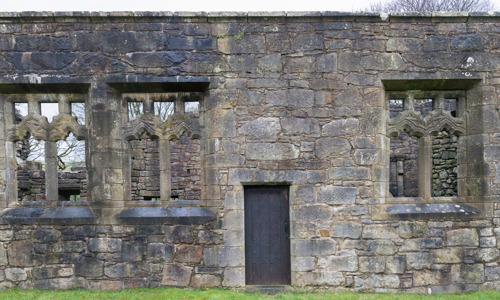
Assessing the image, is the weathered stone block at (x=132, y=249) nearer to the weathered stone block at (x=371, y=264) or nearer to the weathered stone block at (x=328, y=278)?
the weathered stone block at (x=328, y=278)

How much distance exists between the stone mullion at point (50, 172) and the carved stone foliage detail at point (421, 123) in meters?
5.18

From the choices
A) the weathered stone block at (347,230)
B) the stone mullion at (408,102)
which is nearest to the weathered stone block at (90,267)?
the weathered stone block at (347,230)

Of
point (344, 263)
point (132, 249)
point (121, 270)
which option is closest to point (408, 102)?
point (344, 263)

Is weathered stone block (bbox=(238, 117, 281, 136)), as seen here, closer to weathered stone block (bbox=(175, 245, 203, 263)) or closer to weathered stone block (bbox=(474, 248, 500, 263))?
weathered stone block (bbox=(175, 245, 203, 263))

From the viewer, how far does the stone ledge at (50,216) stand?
18.8 feet

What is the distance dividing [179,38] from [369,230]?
13.2ft

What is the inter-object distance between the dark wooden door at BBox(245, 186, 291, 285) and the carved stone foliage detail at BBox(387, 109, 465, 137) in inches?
76.7

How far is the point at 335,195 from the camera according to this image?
18.7 feet

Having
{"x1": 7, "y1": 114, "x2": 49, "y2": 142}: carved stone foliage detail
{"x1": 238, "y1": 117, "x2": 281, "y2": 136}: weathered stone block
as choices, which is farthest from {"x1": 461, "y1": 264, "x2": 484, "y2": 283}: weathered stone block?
{"x1": 7, "y1": 114, "x2": 49, "y2": 142}: carved stone foliage detail

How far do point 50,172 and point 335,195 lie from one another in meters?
4.35

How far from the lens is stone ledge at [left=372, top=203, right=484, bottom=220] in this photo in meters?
5.72

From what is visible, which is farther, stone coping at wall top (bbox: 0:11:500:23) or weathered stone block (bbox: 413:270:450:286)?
weathered stone block (bbox: 413:270:450:286)

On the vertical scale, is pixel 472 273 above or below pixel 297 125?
below

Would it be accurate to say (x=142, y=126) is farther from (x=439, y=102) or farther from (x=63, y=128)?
(x=439, y=102)
